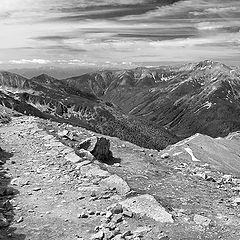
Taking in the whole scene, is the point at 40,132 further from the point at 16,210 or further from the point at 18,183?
the point at 16,210

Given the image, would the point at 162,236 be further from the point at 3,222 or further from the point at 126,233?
the point at 3,222

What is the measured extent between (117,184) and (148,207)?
3184 millimetres

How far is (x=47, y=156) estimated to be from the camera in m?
23.9

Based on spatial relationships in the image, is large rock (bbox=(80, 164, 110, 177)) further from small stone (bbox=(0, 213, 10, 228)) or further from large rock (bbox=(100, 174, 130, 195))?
small stone (bbox=(0, 213, 10, 228))

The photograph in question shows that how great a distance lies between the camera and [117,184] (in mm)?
17422

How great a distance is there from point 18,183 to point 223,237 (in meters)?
11.4

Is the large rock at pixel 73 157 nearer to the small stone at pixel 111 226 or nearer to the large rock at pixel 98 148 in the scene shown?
the large rock at pixel 98 148

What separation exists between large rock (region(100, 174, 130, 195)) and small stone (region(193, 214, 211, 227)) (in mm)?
3613

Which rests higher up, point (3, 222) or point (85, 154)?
point (3, 222)

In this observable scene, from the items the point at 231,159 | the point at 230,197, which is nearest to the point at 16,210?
the point at 230,197

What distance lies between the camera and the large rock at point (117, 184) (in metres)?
16.7

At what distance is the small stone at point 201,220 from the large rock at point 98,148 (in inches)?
428

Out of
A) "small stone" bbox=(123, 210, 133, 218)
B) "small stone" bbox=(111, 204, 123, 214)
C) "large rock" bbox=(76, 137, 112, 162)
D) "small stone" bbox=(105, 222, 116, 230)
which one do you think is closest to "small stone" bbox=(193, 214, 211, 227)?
"small stone" bbox=(123, 210, 133, 218)

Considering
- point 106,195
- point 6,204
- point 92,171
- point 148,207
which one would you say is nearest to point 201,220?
point 148,207
